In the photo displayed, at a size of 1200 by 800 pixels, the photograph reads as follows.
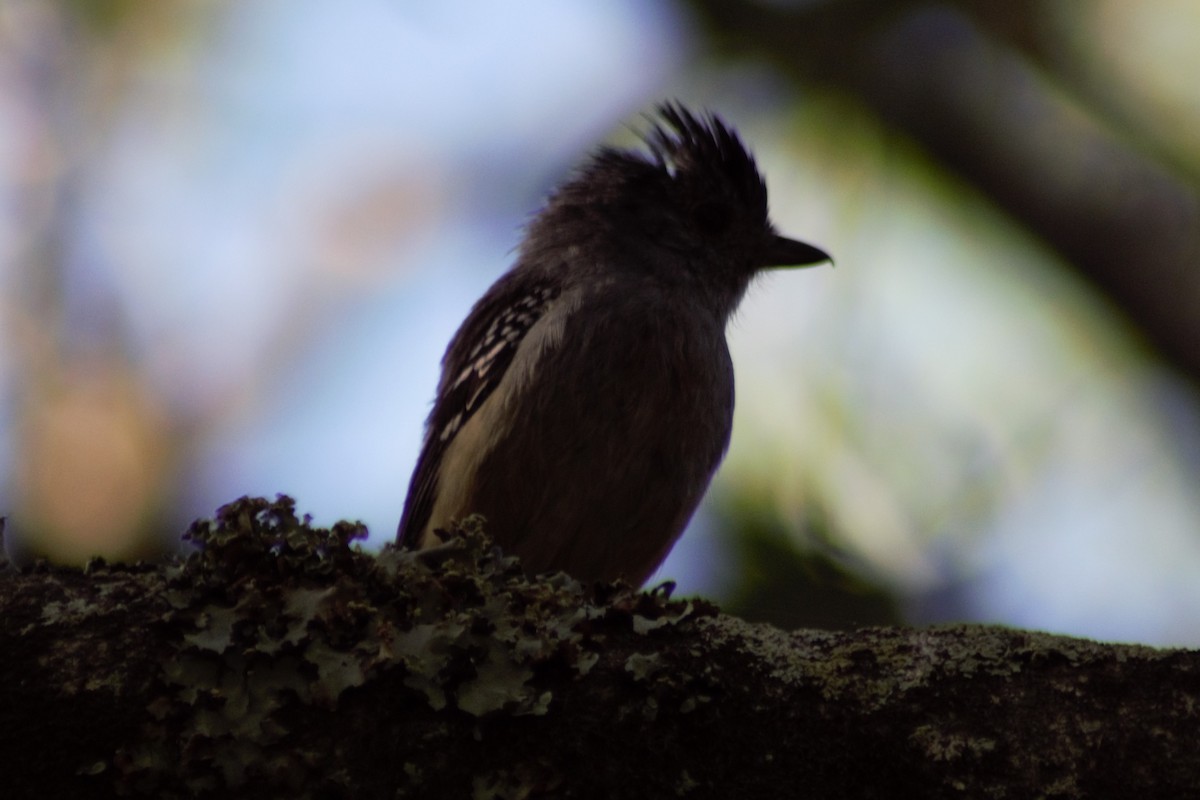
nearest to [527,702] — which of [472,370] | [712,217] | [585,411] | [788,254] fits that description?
[585,411]

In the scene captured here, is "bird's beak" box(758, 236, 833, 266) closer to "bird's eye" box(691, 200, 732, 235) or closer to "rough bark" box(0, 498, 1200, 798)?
"bird's eye" box(691, 200, 732, 235)

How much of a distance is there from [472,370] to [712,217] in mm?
1506

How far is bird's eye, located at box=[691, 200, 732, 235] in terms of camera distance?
607cm

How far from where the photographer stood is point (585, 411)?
4703 mm

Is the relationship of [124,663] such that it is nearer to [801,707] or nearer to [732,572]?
[801,707]

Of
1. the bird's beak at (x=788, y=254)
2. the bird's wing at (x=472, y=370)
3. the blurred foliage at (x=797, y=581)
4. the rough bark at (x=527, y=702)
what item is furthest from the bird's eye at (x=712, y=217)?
the rough bark at (x=527, y=702)

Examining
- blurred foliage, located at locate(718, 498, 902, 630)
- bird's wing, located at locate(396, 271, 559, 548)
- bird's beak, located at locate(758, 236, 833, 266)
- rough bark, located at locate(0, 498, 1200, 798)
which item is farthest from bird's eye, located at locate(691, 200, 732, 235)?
rough bark, located at locate(0, 498, 1200, 798)

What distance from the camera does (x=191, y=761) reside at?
2229 millimetres

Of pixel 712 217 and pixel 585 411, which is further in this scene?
pixel 712 217

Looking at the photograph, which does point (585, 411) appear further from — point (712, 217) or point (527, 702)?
point (527, 702)

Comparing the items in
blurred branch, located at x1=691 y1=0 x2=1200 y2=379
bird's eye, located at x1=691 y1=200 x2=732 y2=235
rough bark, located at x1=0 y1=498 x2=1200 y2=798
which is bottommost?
rough bark, located at x1=0 y1=498 x2=1200 y2=798

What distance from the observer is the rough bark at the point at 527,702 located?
2.27 metres

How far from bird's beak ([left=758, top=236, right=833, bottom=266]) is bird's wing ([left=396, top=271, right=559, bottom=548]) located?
129 centimetres

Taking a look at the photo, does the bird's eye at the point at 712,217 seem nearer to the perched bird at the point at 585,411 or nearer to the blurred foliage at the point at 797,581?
the perched bird at the point at 585,411
